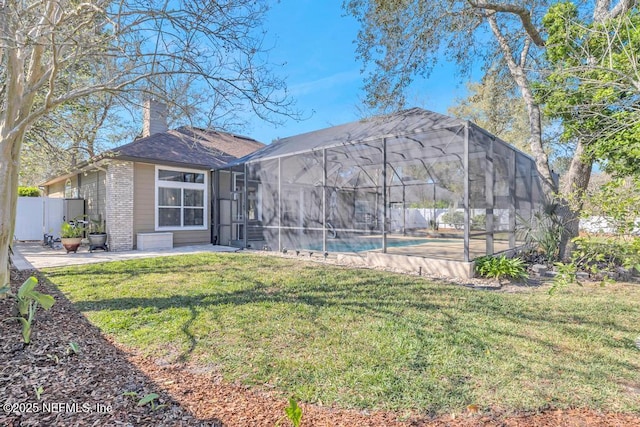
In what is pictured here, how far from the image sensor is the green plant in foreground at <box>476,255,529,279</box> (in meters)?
5.82

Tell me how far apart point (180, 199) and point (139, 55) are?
297 inches

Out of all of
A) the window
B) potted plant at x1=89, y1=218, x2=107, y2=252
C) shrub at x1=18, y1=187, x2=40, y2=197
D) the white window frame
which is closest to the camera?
potted plant at x1=89, y1=218, x2=107, y2=252

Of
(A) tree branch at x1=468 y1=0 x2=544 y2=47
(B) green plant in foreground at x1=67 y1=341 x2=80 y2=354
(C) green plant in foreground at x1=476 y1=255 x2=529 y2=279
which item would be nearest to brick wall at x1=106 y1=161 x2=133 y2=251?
(B) green plant in foreground at x1=67 y1=341 x2=80 y2=354

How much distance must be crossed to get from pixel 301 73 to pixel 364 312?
17.9 feet

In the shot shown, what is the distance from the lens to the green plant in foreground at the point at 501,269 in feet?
19.1

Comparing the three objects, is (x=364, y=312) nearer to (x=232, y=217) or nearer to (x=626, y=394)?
(x=626, y=394)

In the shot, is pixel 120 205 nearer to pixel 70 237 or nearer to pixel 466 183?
pixel 70 237

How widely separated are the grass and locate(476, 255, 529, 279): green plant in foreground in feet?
2.08

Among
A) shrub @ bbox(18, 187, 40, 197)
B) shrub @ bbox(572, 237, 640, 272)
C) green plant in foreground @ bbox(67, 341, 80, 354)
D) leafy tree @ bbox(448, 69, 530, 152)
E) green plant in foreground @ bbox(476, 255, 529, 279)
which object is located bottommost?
green plant in foreground @ bbox(67, 341, 80, 354)

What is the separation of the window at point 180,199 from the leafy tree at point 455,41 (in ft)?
22.7

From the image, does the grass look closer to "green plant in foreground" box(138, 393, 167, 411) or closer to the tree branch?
"green plant in foreground" box(138, 393, 167, 411)

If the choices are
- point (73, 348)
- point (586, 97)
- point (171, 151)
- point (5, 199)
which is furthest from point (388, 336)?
point (171, 151)

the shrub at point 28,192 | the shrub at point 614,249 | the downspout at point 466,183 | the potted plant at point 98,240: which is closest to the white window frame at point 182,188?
the potted plant at point 98,240

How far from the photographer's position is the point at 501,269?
19.2ft
